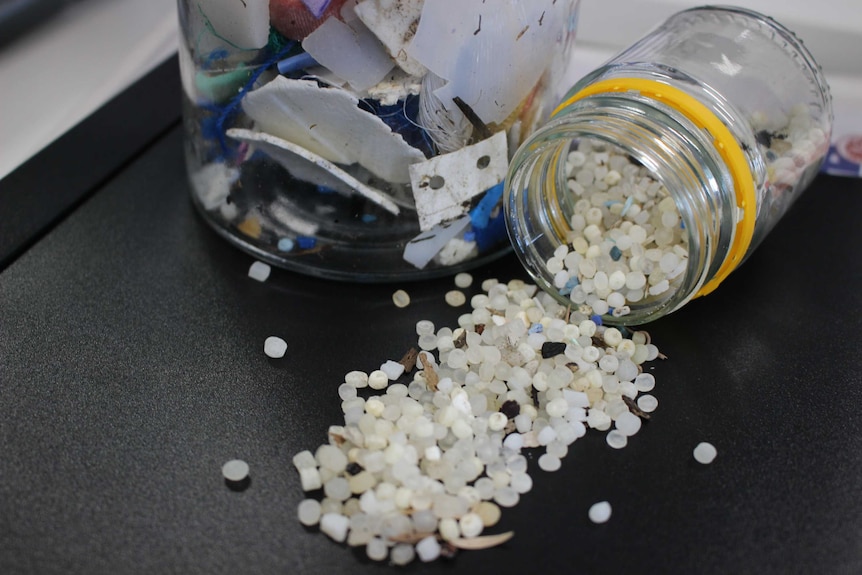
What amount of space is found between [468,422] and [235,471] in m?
0.13

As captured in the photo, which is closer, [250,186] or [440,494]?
[440,494]

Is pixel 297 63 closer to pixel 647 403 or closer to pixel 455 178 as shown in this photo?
pixel 455 178

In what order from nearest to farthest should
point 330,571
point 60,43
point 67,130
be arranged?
1. point 330,571
2. point 67,130
3. point 60,43

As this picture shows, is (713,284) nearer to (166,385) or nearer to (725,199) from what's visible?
(725,199)

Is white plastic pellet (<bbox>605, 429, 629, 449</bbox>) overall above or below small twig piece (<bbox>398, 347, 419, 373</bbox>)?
above

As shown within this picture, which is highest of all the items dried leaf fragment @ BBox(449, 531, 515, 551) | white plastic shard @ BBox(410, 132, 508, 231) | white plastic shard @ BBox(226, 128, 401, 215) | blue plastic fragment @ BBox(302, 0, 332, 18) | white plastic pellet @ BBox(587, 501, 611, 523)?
blue plastic fragment @ BBox(302, 0, 332, 18)

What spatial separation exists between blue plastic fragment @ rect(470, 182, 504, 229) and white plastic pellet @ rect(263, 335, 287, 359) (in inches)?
5.8

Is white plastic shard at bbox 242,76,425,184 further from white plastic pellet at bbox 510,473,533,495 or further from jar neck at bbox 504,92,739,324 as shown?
white plastic pellet at bbox 510,473,533,495

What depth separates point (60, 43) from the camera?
34.9 inches

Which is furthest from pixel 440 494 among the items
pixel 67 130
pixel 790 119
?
pixel 67 130

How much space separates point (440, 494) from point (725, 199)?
0.24 meters

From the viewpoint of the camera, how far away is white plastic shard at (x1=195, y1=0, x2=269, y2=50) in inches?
19.5

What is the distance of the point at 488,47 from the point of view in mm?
503

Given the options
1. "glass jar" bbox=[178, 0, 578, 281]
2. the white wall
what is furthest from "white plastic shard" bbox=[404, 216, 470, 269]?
the white wall
